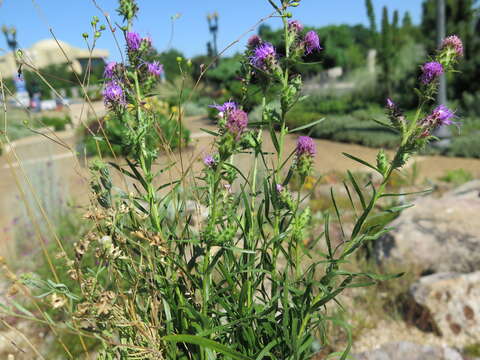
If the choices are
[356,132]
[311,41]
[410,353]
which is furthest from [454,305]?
[356,132]

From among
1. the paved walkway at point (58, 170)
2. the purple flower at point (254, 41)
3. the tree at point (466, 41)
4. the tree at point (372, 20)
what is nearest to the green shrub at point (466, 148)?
the paved walkway at point (58, 170)

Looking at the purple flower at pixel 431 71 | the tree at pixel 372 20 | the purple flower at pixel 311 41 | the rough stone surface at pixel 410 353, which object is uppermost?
the tree at pixel 372 20

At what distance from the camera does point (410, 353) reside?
7.33 ft

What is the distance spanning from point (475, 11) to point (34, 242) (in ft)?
40.8

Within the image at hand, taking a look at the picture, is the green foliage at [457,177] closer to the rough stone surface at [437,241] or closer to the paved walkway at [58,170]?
the paved walkway at [58,170]

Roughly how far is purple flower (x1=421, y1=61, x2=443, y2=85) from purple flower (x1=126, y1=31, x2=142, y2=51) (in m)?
0.79

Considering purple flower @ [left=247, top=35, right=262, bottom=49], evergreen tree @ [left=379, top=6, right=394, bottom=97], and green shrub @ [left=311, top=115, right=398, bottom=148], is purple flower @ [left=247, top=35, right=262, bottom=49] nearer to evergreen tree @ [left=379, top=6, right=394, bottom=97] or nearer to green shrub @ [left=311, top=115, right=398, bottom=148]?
green shrub @ [left=311, top=115, right=398, bottom=148]

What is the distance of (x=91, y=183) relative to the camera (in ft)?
3.87

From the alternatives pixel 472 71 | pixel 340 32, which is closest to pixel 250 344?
pixel 472 71

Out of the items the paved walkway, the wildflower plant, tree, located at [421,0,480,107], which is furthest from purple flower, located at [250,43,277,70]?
tree, located at [421,0,480,107]

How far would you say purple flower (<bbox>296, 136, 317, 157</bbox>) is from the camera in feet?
3.91

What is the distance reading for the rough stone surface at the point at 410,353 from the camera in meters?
2.21

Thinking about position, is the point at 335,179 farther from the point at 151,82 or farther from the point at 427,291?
the point at 151,82

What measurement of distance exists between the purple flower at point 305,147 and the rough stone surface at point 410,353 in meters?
1.50
